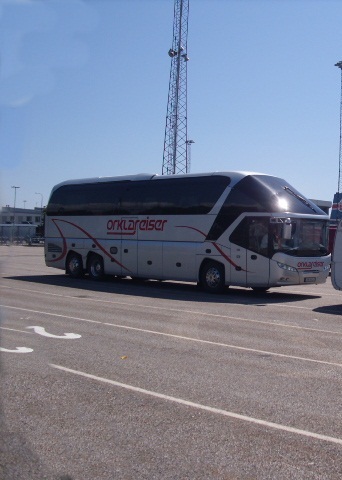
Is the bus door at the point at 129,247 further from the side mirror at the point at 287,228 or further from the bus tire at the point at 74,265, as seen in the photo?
the side mirror at the point at 287,228

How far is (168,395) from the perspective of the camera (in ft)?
25.2

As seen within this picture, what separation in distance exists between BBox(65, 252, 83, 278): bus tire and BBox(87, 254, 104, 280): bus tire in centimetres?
→ 52

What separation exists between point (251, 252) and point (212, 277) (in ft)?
5.62

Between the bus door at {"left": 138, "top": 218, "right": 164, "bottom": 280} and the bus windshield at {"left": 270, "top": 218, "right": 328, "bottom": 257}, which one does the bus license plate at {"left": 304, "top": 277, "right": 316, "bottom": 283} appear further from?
the bus door at {"left": 138, "top": 218, "right": 164, "bottom": 280}

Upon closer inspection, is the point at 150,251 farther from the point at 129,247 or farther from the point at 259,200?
the point at 259,200

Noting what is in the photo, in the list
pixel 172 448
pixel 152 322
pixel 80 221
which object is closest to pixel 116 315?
pixel 152 322

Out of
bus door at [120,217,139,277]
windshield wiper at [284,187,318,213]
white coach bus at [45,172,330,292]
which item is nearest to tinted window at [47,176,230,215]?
white coach bus at [45,172,330,292]

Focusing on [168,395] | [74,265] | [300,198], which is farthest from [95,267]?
[168,395]

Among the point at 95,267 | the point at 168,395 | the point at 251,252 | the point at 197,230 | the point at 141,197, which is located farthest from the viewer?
the point at 95,267

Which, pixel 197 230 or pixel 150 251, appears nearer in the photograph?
pixel 197 230

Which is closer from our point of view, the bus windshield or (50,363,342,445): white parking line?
(50,363,342,445): white parking line

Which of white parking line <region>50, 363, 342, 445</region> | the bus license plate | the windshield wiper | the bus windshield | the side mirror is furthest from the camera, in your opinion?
the windshield wiper

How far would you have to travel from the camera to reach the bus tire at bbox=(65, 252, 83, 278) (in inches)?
1054

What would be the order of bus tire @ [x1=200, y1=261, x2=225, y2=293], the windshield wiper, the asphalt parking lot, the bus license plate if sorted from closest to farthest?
the asphalt parking lot
the bus license plate
the windshield wiper
bus tire @ [x1=200, y1=261, x2=225, y2=293]
